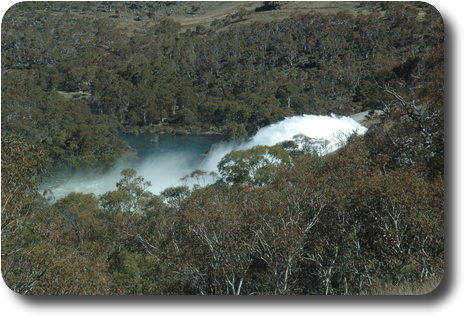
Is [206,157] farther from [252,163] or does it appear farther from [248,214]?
[248,214]

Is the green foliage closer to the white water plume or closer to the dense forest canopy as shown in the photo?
the dense forest canopy

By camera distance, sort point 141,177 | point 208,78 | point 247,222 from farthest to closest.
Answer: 1. point 208,78
2. point 141,177
3. point 247,222

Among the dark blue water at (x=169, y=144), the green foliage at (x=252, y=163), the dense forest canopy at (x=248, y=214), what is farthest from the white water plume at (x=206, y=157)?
the green foliage at (x=252, y=163)

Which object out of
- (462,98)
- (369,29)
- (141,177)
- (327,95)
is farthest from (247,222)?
(327,95)

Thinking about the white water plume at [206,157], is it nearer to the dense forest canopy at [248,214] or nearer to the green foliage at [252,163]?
the dense forest canopy at [248,214]

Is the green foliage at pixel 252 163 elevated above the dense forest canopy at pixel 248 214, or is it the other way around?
the dense forest canopy at pixel 248 214

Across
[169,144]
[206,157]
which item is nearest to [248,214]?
[206,157]

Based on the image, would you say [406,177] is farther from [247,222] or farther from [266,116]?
[266,116]

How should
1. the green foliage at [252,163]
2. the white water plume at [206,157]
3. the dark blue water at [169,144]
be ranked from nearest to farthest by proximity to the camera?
1. the white water plume at [206,157]
2. the green foliage at [252,163]
3. the dark blue water at [169,144]
